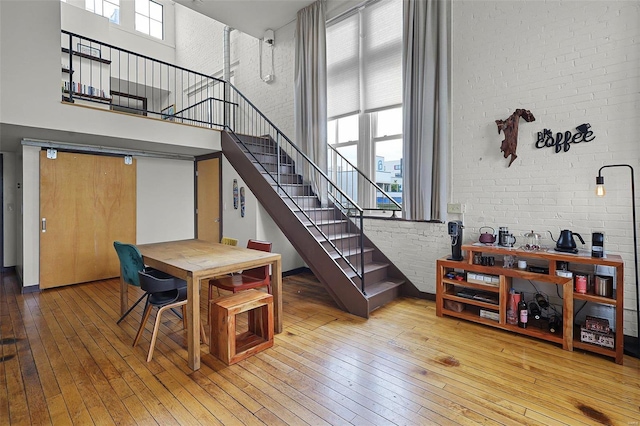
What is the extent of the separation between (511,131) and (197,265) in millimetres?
3423

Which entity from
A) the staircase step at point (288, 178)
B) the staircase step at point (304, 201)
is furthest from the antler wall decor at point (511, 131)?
the staircase step at point (288, 178)

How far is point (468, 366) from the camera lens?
2.47m

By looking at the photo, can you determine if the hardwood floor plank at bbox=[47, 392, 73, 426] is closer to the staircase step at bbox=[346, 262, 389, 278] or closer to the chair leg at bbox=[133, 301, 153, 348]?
the chair leg at bbox=[133, 301, 153, 348]

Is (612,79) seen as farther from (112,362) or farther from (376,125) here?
(112,362)

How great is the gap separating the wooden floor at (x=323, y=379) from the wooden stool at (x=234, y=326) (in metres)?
0.10

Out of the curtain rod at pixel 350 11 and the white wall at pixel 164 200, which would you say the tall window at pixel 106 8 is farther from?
the curtain rod at pixel 350 11

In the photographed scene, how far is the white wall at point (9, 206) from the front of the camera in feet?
18.8

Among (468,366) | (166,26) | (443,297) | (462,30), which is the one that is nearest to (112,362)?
(468,366)

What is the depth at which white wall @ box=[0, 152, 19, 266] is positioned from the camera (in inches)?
226

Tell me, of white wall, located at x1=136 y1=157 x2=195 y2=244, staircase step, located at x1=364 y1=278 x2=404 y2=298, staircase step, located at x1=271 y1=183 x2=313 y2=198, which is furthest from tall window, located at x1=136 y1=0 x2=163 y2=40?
staircase step, located at x1=364 y1=278 x2=404 y2=298

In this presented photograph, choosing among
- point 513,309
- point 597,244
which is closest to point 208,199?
point 513,309

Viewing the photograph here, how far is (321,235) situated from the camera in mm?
4117

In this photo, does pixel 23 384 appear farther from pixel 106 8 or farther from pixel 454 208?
pixel 106 8

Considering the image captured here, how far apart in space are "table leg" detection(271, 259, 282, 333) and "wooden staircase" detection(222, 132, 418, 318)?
0.80 meters
